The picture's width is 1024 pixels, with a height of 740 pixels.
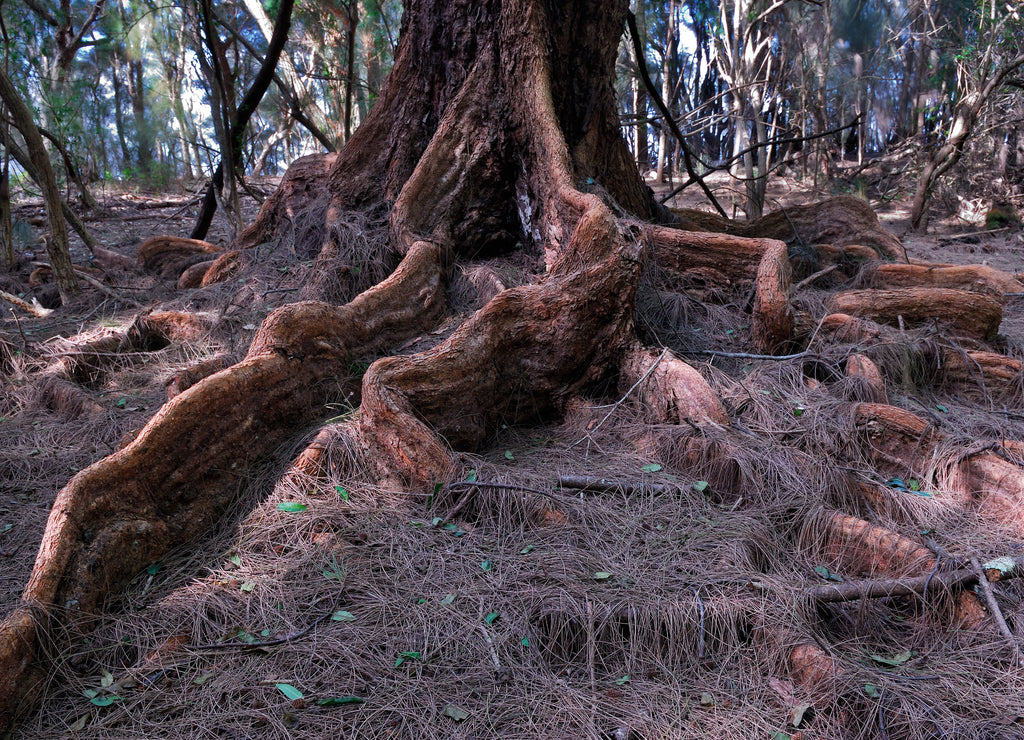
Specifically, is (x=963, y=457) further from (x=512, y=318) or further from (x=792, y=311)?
(x=512, y=318)

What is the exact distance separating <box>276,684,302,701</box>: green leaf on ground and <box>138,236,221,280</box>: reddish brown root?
19.0 feet

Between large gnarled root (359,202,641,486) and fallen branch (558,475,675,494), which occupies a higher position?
large gnarled root (359,202,641,486)

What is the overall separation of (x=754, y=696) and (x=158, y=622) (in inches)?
78.6

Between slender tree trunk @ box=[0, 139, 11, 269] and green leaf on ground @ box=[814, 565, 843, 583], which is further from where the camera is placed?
slender tree trunk @ box=[0, 139, 11, 269]

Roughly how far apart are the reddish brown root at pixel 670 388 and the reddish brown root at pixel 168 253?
502 cm

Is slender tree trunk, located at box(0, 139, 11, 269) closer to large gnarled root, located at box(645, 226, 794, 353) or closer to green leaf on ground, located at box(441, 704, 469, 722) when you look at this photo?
large gnarled root, located at box(645, 226, 794, 353)

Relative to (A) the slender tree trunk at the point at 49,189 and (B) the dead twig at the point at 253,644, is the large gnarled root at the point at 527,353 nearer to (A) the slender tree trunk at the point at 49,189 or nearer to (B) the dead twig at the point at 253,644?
(B) the dead twig at the point at 253,644

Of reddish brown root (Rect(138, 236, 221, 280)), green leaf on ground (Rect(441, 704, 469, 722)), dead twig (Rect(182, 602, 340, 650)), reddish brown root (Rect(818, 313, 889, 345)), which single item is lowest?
green leaf on ground (Rect(441, 704, 469, 722))

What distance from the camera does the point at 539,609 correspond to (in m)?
2.35

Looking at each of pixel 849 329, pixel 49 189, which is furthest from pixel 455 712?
pixel 49 189

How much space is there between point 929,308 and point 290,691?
465 cm

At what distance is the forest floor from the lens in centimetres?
202

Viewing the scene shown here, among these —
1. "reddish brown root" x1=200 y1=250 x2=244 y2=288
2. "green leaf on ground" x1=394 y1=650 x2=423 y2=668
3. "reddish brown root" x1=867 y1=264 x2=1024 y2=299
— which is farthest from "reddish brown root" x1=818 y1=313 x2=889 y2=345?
"reddish brown root" x1=200 y1=250 x2=244 y2=288

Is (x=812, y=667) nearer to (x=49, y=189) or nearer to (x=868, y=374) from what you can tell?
(x=868, y=374)
